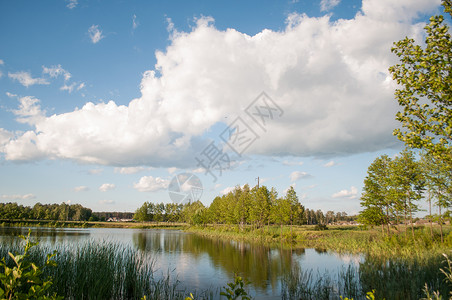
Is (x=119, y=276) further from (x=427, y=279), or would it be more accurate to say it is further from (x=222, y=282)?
(x=427, y=279)

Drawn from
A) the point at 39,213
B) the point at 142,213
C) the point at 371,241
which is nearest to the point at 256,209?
the point at 371,241

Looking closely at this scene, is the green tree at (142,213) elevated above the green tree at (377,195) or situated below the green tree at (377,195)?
below

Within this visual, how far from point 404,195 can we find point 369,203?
6363 mm

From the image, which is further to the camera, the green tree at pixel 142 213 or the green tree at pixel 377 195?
the green tree at pixel 142 213

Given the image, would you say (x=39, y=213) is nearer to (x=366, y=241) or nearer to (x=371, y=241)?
(x=366, y=241)

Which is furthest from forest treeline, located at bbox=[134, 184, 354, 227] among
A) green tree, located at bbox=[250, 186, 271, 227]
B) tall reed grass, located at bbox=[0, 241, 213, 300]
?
tall reed grass, located at bbox=[0, 241, 213, 300]

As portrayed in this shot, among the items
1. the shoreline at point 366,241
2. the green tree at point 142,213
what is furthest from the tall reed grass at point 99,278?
the green tree at point 142,213

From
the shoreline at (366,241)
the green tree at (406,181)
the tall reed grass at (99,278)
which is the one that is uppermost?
the green tree at (406,181)

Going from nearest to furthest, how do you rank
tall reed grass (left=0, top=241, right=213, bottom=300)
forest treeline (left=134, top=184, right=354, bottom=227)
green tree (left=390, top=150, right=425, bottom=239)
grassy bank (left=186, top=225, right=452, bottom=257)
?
tall reed grass (left=0, top=241, right=213, bottom=300), grassy bank (left=186, top=225, right=452, bottom=257), green tree (left=390, top=150, right=425, bottom=239), forest treeline (left=134, top=184, right=354, bottom=227)

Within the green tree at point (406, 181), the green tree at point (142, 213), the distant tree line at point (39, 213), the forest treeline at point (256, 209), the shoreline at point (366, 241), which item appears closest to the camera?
the shoreline at point (366, 241)

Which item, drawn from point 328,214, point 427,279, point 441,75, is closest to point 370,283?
point 427,279

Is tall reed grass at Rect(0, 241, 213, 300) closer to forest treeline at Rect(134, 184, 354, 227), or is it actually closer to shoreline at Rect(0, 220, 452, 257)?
shoreline at Rect(0, 220, 452, 257)

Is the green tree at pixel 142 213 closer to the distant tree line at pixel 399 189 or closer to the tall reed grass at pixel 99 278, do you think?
the distant tree line at pixel 399 189

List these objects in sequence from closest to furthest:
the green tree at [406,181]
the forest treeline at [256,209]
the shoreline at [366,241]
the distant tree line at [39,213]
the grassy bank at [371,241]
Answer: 1. the shoreline at [366,241]
2. the grassy bank at [371,241]
3. the green tree at [406,181]
4. the forest treeline at [256,209]
5. the distant tree line at [39,213]
